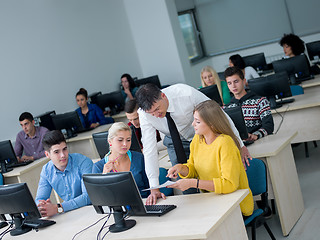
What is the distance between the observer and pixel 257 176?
3518 millimetres

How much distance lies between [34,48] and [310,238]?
18.1 feet

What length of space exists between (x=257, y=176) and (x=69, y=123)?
406 centimetres

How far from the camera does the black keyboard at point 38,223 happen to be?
11.2ft

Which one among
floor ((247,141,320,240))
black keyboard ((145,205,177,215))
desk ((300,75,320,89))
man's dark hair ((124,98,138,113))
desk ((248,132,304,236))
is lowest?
floor ((247,141,320,240))

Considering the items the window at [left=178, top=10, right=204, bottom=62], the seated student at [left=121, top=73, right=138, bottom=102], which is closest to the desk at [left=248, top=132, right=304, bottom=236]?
the seated student at [left=121, top=73, right=138, bottom=102]

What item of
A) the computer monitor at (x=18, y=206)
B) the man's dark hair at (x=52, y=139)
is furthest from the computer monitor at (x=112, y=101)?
the computer monitor at (x=18, y=206)

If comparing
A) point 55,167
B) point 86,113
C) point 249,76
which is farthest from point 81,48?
point 55,167

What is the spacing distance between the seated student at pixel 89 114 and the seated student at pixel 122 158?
13.0ft

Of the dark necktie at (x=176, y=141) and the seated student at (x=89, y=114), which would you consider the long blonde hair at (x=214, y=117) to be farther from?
the seated student at (x=89, y=114)

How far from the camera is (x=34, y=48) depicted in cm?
786

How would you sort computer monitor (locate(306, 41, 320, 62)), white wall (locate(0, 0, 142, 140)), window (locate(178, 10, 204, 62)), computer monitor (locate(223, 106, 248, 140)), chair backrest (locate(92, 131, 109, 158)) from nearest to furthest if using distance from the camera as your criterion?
computer monitor (locate(223, 106, 248, 140))
chair backrest (locate(92, 131, 109, 158))
white wall (locate(0, 0, 142, 140))
computer monitor (locate(306, 41, 320, 62))
window (locate(178, 10, 204, 62))

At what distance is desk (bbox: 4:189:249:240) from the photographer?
2639 millimetres

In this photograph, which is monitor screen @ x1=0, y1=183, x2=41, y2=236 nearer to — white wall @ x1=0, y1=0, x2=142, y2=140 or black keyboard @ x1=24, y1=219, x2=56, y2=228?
black keyboard @ x1=24, y1=219, x2=56, y2=228

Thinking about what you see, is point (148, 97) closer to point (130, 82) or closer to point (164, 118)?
point (164, 118)
